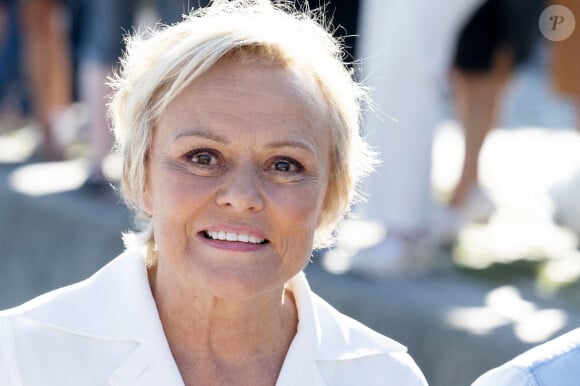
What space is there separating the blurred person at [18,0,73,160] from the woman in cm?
413

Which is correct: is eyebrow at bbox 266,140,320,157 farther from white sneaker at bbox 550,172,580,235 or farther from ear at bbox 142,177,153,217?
white sneaker at bbox 550,172,580,235

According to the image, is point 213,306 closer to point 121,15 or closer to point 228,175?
point 228,175

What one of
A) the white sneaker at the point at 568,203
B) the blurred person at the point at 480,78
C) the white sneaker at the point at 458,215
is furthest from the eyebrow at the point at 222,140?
the white sneaker at the point at 568,203

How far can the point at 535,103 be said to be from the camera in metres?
10.6

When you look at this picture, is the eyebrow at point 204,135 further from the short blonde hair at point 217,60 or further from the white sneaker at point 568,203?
the white sneaker at point 568,203

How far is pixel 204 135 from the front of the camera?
2496 mm

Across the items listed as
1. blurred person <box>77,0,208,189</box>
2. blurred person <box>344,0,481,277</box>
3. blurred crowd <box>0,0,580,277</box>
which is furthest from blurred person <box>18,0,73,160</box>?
blurred person <box>344,0,481,277</box>

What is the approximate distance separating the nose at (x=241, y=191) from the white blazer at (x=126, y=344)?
0.94 feet

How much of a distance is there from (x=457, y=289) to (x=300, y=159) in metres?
2.12

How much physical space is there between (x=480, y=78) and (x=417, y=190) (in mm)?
949

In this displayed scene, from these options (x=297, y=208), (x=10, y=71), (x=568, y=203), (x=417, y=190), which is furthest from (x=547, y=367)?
(x=10, y=71)

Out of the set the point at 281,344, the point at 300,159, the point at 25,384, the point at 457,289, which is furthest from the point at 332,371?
the point at 457,289

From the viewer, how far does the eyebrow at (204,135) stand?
2.48m

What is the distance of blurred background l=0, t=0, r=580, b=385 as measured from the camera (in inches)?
169
